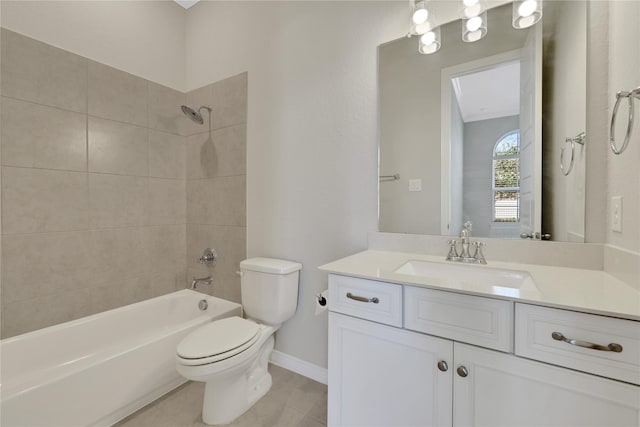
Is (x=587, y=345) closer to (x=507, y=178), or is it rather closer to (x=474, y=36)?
(x=507, y=178)

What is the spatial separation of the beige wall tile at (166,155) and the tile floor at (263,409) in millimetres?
1628

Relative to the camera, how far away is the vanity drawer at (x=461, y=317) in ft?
2.57

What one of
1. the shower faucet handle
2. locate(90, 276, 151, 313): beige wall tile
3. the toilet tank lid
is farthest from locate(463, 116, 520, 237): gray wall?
locate(90, 276, 151, 313): beige wall tile

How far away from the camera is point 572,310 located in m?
0.69

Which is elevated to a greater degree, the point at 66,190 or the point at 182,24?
the point at 182,24

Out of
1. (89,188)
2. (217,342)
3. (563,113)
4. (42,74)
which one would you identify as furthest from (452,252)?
(42,74)

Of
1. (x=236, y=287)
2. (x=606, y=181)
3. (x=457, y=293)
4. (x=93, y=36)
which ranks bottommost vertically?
(x=236, y=287)

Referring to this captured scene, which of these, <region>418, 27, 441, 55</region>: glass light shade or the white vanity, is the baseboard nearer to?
the white vanity

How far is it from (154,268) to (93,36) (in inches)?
68.2

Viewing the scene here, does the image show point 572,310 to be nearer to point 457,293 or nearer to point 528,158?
point 457,293

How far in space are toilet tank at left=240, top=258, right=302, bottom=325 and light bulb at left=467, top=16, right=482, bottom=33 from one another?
156cm

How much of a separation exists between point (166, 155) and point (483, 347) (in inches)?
98.3

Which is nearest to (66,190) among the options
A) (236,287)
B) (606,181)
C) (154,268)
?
(154,268)

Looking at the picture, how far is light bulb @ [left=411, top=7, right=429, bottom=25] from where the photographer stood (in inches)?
51.7
